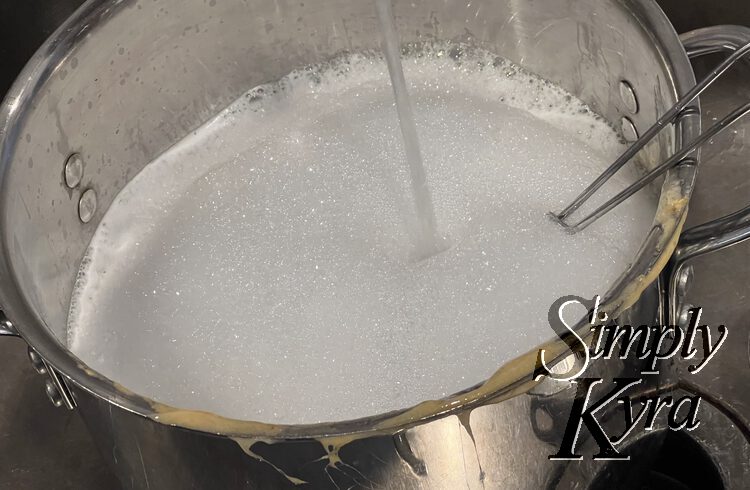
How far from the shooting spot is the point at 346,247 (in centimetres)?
80

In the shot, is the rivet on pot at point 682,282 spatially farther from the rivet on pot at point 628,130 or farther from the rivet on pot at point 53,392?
the rivet on pot at point 53,392

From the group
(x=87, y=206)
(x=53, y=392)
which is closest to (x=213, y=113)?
(x=87, y=206)

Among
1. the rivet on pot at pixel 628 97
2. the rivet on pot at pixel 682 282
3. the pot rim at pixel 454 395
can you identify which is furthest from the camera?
the rivet on pot at pixel 628 97

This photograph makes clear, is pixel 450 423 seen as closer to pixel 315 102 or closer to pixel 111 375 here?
pixel 111 375

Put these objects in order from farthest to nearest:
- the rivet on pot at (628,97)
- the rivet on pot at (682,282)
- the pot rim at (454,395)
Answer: the rivet on pot at (628,97)
the rivet on pot at (682,282)
the pot rim at (454,395)

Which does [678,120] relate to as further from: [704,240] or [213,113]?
[213,113]

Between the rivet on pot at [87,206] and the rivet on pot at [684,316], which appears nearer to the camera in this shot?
the rivet on pot at [684,316]

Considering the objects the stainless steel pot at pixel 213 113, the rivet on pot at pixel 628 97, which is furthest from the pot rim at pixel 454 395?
the rivet on pot at pixel 628 97

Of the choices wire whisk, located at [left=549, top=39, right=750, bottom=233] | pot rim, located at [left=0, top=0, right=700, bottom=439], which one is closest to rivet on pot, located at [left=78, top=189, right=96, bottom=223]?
pot rim, located at [left=0, top=0, right=700, bottom=439]

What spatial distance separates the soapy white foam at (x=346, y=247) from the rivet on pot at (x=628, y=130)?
0.01m

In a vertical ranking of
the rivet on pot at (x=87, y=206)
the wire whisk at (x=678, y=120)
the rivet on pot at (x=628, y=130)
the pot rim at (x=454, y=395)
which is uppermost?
the rivet on pot at (x=87, y=206)

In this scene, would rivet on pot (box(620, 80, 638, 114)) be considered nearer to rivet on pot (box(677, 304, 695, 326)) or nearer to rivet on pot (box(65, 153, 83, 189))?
rivet on pot (box(677, 304, 695, 326))

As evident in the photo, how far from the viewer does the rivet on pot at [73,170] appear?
31.6 inches

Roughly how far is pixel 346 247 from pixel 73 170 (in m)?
0.24
